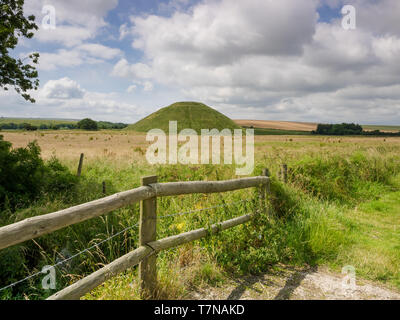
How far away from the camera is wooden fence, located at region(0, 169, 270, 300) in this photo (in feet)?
7.34

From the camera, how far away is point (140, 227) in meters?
3.35

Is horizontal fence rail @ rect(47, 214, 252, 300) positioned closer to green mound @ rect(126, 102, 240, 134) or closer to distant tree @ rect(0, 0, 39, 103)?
distant tree @ rect(0, 0, 39, 103)

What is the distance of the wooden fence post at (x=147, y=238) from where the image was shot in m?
3.32

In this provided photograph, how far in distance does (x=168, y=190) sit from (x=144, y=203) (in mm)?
380

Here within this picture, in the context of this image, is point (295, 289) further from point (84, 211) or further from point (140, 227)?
point (84, 211)

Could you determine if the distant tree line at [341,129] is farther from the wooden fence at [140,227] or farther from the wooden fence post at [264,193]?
the wooden fence at [140,227]

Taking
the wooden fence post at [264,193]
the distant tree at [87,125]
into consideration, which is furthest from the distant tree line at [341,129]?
the wooden fence post at [264,193]

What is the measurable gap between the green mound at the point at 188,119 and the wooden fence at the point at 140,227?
90.3 metres

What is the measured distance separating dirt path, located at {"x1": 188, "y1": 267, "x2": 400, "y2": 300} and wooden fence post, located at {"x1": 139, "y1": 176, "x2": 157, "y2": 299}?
62 centimetres

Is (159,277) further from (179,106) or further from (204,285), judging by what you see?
(179,106)

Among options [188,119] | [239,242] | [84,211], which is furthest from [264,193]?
[188,119]
